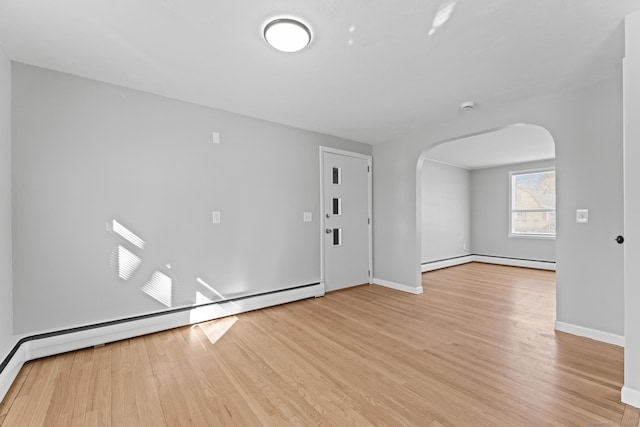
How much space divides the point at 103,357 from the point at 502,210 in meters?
7.69

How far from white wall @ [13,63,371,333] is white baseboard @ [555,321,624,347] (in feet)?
9.76

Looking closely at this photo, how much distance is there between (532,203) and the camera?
20.6ft

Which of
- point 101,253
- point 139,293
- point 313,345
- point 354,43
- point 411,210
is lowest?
point 313,345

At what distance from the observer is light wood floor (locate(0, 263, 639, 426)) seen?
1.60m

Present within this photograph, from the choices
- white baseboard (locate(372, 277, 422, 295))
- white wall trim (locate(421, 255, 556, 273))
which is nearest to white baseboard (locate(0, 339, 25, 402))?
white baseboard (locate(372, 277, 422, 295))

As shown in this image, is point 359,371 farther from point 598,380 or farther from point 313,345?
point 598,380

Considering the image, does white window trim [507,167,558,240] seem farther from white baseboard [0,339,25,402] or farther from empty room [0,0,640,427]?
white baseboard [0,339,25,402]

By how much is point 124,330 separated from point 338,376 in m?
2.05

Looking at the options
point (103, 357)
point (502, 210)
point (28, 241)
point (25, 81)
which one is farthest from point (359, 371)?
point (502, 210)

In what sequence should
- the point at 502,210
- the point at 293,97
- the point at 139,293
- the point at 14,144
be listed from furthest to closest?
1. the point at 502,210
2. the point at 293,97
3. the point at 139,293
4. the point at 14,144

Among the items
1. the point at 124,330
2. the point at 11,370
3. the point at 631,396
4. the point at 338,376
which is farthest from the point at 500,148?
the point at 11,370

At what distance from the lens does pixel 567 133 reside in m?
2.71

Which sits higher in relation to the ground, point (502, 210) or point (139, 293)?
point (502, 210)

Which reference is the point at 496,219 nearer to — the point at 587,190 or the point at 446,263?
the point at 446,263
